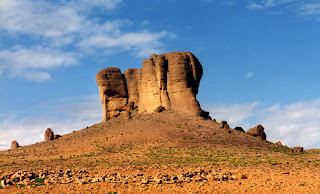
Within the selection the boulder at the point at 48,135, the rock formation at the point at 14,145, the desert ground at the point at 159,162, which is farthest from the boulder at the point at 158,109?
the rock formation at the point at 14,145

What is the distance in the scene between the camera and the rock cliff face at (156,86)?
62.9 metres

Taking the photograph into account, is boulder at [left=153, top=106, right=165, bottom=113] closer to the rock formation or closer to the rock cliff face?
the rock cliff face

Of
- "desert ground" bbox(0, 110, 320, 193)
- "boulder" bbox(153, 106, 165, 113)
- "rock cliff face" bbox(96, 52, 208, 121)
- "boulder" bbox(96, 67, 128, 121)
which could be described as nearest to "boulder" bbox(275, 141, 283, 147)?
"desert ground" bbox(0, 110, 320, 193)

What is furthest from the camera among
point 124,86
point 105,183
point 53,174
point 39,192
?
point 124,86

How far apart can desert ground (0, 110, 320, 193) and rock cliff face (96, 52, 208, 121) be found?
108 inches

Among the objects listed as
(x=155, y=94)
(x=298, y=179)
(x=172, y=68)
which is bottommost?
(x=298, y=179)

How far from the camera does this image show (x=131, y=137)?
5712 cm

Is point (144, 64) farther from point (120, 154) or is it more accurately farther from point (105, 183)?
point (105, 183)

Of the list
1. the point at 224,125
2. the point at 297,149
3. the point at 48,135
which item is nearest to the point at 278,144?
the point at 297,149

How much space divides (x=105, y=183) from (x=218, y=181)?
24.7ft

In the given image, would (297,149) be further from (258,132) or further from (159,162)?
(159,162)

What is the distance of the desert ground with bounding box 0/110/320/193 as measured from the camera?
21500 millimetres

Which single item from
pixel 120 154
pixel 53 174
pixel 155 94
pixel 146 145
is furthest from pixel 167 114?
pixel 53 174

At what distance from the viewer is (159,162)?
40.2 meters
